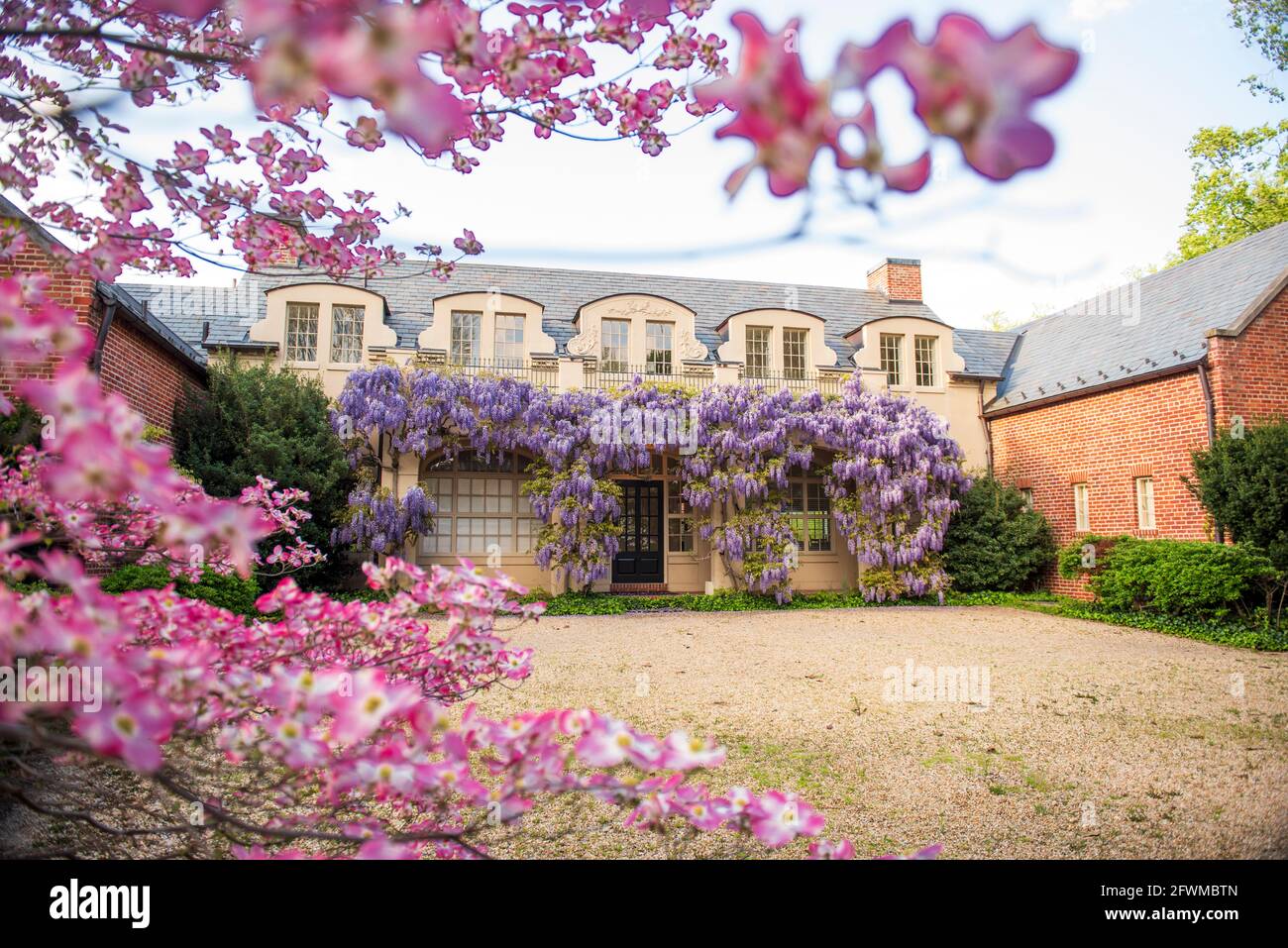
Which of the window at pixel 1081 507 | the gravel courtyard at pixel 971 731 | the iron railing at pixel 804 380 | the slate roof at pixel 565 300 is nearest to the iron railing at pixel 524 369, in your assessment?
the slate roof at pixel 565 300

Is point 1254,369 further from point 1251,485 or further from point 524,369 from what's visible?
point 524,369

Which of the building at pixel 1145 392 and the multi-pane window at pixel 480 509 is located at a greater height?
the building at pixel 1145 392

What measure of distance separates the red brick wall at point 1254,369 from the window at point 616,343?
863cm

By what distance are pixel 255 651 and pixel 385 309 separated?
11882 mm

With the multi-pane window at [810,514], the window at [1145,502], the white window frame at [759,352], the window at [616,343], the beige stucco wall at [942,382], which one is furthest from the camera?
the beige stucco wall at [942,382]

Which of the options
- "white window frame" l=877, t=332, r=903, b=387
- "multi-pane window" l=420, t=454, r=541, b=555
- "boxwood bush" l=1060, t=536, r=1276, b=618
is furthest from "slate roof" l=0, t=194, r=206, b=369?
"white window frame" l=877, t=332, r=903, b=387

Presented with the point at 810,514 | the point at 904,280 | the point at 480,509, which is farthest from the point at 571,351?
the point at 904,280

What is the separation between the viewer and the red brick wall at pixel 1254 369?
9578 mm

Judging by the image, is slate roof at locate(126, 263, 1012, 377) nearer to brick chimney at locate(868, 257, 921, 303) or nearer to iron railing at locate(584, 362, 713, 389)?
brick chimney at locate(868, 257, 921, 303)

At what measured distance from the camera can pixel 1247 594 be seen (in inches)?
341

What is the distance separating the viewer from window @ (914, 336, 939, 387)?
14203mm

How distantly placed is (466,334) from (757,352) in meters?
5.40

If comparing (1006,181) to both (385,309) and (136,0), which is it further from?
(385,309)

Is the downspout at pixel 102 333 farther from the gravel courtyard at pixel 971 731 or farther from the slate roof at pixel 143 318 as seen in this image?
the gravel courtyard at pixel 971 731
